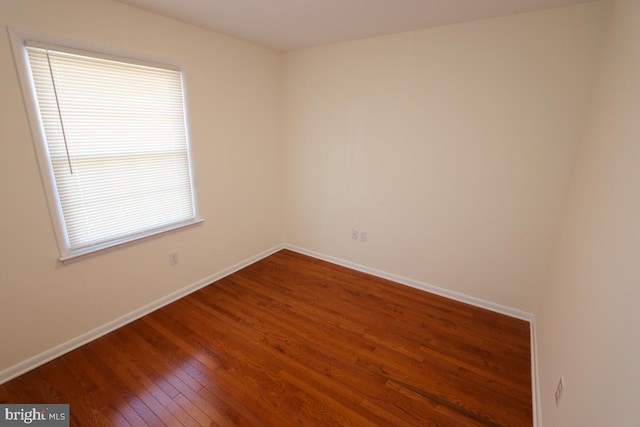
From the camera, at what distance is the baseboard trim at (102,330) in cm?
174

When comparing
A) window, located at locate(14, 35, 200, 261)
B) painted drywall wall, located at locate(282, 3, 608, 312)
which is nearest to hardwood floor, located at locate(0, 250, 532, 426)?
painted drywall wall, located at locate(282, 3, 608, 312)

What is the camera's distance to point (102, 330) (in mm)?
2100

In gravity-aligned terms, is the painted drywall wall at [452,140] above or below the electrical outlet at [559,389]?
above

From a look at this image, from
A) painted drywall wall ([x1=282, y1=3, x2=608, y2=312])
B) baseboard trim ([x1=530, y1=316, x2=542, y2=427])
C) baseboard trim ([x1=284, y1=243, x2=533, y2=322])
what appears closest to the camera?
baseboard trim ([x1=530, y1=316, x2=542, y2=427])

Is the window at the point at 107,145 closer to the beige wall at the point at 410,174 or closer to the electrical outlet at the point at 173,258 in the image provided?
the beige wall at the point at 410,174

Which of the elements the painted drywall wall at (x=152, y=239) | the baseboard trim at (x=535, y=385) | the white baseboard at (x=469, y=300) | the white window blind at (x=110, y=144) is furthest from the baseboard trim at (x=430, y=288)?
the white window blind at (x=110, y=144)

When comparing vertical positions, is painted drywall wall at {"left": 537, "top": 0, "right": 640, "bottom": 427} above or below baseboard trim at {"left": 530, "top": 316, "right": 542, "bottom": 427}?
above

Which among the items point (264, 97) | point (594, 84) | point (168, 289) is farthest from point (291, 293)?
point (594, 84)

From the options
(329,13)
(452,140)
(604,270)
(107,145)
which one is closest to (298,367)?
(604,270)

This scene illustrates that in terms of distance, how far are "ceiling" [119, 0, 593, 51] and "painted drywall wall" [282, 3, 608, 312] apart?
168 mm

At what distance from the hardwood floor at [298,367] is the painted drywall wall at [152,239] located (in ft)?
0.90

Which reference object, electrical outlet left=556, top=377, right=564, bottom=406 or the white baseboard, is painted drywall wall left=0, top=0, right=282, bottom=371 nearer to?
the white baseboard

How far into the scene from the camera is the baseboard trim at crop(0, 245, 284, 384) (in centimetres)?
174

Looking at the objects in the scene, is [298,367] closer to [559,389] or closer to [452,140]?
[559,389]
